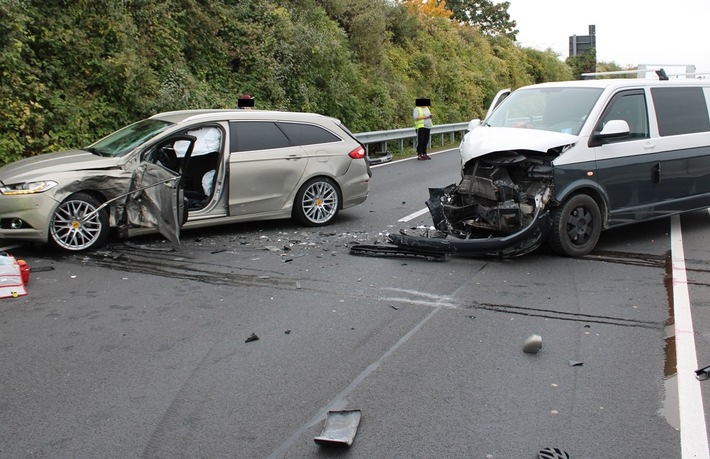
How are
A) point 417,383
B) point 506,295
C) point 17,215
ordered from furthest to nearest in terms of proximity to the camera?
point 17,215, point 506,295, point 417,383

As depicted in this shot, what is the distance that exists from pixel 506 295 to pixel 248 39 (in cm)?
1527

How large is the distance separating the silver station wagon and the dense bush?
4.31 m

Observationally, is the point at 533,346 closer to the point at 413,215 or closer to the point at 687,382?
the point at 687,382

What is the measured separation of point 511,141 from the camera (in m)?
8.30

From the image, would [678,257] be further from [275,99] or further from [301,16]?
[301,16]

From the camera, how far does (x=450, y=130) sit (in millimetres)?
27719

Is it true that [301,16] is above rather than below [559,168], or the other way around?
above

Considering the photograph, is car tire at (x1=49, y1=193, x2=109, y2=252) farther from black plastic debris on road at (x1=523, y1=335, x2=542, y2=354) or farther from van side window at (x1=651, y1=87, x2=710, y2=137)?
van side window at (x1=651, y1=87, x2=710, y2=137)

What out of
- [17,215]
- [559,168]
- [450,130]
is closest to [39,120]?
[17,215]

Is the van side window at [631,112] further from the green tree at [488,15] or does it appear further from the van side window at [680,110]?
the green tree at [488,15]

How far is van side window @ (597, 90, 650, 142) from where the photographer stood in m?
8.74

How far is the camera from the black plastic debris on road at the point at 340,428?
394 cm

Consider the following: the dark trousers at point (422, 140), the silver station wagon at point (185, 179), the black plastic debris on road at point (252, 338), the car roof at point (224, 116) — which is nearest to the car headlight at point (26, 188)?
the silver station wagon at point (185, 179)

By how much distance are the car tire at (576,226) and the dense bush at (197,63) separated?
9.21 m
